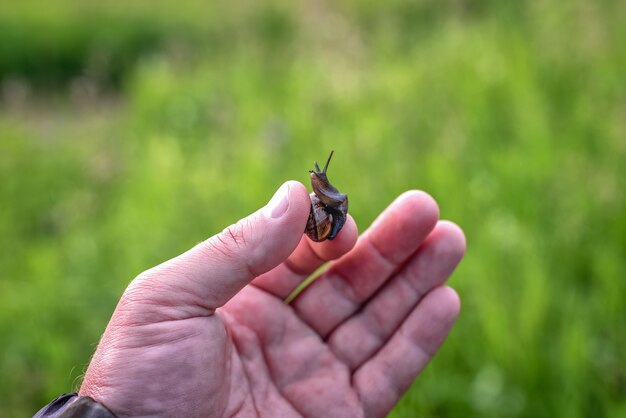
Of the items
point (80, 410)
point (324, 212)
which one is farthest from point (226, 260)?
point (80, 410)

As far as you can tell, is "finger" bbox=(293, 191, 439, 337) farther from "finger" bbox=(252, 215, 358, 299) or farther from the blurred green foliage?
the blurred green foliage

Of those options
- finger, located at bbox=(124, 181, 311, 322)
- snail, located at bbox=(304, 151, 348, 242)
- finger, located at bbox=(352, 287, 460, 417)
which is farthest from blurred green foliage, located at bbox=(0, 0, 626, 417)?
finger, located at bbox=(124, 181, 311, 322)

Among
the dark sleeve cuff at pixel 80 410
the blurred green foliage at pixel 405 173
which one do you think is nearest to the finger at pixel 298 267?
the dark sleeve cuff at pixel 80 410

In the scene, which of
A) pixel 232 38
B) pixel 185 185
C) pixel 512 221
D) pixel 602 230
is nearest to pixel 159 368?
pixel 512 221

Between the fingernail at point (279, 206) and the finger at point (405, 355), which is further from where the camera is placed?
the finger at point (405, 355)

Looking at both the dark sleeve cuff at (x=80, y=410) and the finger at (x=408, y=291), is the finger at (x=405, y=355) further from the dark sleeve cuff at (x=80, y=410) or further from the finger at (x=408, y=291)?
the dark sleeve cuff at (x=80, y=410)

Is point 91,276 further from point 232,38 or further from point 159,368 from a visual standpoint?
point 232,38

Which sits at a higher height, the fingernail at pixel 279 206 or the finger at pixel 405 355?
the fingernail at pixel 279 206
